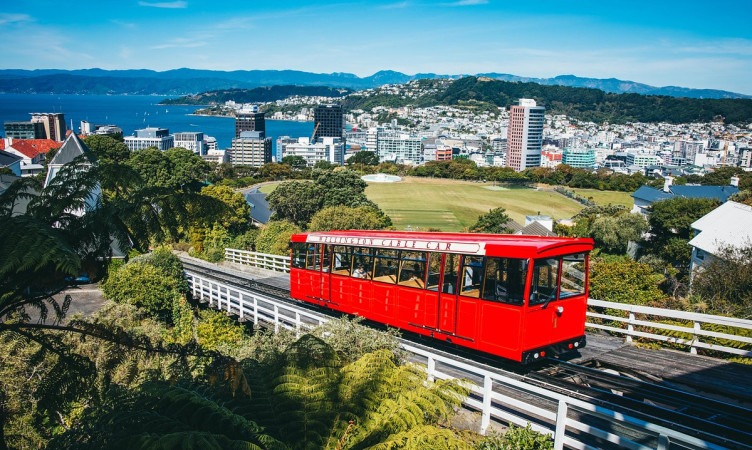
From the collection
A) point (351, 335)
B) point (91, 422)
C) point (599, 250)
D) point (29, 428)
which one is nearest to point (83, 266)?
point (91, 422)

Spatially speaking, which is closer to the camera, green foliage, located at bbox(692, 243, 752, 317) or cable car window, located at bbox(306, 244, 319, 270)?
green foliage, located at bbox(692, 243, 752, 317)

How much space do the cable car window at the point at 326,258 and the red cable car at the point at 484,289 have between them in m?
1.97

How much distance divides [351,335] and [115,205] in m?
4.52

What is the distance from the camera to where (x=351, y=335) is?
915 cm

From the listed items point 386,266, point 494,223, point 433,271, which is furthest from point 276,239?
point 494,223

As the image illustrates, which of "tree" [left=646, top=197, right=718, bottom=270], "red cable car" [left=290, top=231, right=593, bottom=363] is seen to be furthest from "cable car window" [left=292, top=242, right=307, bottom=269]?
"tree" [left=646, top=197, right=718, bottom=270]

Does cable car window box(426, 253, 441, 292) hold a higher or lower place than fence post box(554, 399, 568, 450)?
higher

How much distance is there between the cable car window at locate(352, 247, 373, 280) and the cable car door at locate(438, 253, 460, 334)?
291 cm

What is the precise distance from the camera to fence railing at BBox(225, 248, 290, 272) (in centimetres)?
2717

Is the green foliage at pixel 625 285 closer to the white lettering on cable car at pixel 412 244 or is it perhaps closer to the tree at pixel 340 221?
the white lettering on cable car at pixel 412 244

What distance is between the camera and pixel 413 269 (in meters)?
12.7

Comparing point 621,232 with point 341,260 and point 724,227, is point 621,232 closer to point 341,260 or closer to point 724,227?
Answer: point 724,227

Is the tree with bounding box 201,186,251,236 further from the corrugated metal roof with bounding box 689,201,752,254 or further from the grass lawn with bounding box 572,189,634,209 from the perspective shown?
the grass lawn with bounding box 572,189,634,209

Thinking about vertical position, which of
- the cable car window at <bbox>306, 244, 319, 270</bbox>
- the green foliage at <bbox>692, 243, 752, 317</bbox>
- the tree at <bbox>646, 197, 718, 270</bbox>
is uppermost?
the cable car window at <bbox>306, 244, 319, 270</bbox>
